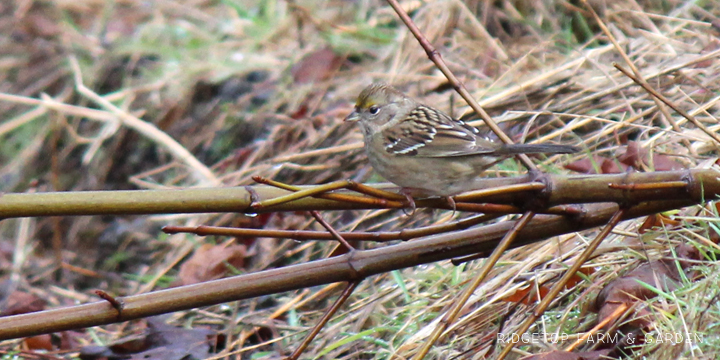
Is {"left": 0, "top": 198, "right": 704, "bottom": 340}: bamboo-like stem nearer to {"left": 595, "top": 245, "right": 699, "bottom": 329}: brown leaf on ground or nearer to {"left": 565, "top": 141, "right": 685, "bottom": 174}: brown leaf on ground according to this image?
{"left": 595, "top": 245, "right": 699, "bottom": 329}: brown leaf on ground

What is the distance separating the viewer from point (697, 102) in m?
3.47

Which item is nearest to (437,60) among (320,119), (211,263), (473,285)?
(473,285)

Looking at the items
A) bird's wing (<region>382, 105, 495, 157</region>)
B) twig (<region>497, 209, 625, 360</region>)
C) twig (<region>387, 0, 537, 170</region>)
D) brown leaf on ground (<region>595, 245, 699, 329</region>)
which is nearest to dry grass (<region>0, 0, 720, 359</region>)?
brown leaf on ground (<region>595, 245, 699, 329</region>)

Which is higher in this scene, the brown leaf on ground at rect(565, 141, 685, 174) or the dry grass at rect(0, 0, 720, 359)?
the dry grass at rect(0, 0, 720, 359)

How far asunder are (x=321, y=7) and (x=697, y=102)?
137 inches

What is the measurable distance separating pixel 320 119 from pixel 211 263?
4.09 ft

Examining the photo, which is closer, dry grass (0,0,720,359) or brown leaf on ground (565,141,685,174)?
dry grass (0,0,720,359)

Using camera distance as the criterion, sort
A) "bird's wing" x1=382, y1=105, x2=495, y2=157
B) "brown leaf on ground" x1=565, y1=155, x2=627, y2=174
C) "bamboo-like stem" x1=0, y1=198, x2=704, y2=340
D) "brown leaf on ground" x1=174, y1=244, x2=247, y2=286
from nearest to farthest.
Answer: "bamboo-like stem" x1=0, y1=198, x2=704, y2=340
"bird's wing" x1=382, y1=105, x2=495, y2=157
"brown leaf on ground" x1=565, y1=155, x2=627, y2=174
"brown leaf on ground" x1=174, y1=244, x2=247, y2=286

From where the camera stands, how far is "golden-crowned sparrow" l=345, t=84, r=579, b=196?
2.81 meters

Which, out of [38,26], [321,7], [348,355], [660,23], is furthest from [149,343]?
[38,26]

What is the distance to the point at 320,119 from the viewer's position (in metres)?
4.70

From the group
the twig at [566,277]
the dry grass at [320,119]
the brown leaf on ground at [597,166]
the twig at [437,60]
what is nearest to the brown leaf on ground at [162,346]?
the dry grass at [320,119]

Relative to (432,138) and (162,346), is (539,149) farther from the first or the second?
(162,346)

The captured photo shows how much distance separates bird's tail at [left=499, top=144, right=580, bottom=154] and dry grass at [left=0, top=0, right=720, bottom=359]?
476 mm
